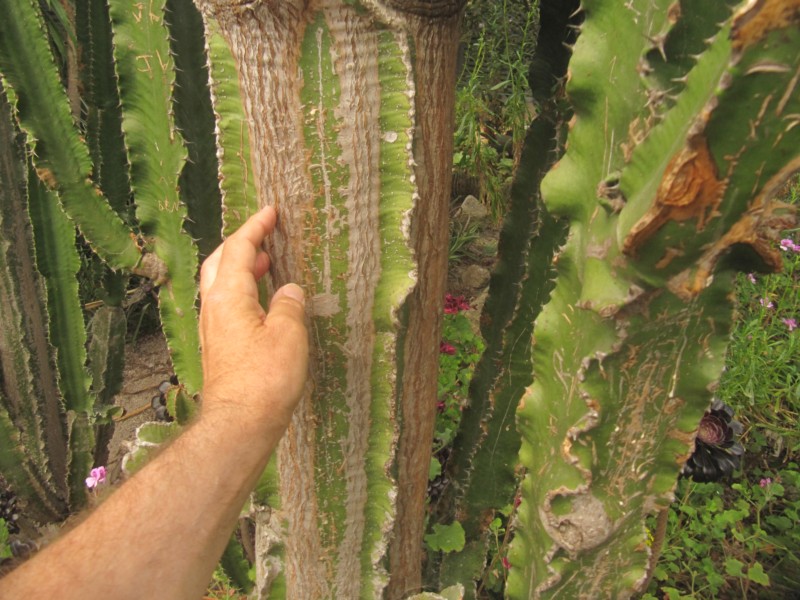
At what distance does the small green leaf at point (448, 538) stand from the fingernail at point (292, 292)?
2.32 ft

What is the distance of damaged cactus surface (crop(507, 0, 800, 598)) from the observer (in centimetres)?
53

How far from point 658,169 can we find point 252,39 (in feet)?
1.53

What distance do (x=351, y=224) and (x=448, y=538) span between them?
78 centimetres

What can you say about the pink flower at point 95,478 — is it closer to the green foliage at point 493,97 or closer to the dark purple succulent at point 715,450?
the dark purple succulent at point 715,450

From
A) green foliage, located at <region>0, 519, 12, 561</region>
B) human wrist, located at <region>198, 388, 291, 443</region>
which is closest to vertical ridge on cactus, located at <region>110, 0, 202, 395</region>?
human wrist, located at <region>198, 388, 291, 443</region>

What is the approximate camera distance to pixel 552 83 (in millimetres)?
1007

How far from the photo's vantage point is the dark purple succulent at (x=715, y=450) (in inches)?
72.7

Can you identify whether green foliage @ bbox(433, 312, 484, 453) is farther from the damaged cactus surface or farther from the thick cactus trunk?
the damaged cactus surface

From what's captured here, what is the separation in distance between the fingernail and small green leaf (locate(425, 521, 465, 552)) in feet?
2.32

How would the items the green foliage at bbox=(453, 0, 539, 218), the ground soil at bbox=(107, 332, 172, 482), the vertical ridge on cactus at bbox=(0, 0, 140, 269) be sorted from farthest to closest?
the green foliage at bbox=(453, 0, 539, 218) < the ground soil at bbox=(107, 332, 172, 482) < the vertical ridge on cactus at bbox=(0, 0, 140, 269)

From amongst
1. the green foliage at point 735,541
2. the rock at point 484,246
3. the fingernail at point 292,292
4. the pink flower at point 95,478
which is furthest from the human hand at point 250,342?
the rock at point 484,246

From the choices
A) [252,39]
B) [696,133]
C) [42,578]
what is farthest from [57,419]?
[696,133]

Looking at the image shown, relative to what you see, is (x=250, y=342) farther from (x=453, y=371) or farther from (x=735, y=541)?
(x=735, y=541)

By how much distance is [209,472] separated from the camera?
29.7 inches
